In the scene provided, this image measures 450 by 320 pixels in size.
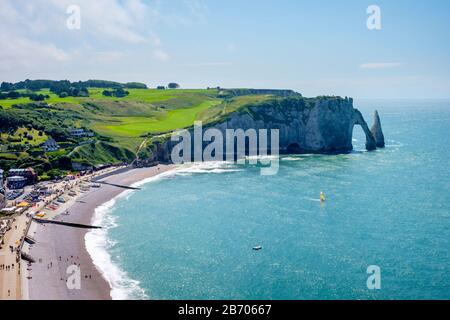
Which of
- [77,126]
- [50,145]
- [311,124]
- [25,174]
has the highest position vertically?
[77,126]

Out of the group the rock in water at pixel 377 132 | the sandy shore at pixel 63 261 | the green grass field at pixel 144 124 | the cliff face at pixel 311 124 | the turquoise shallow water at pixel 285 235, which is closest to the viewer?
the sandy shore at pixel 63 261

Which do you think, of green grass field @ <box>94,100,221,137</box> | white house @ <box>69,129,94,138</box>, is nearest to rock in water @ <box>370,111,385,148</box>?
green grass field @ <box>94,100,221,137</box>

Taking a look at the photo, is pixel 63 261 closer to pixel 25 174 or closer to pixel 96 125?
pixel 25 174

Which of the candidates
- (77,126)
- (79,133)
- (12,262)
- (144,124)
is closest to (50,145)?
(79,133)

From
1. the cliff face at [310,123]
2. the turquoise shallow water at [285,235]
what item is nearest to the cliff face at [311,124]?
the cliff face at [310,123]

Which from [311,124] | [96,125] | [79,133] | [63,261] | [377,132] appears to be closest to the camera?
[63,261]

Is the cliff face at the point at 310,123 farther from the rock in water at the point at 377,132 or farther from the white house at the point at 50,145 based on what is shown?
the white house at the point at 50,145

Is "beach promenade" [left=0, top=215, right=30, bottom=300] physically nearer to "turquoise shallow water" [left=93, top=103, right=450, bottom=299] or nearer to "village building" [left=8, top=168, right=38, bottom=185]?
"turquoise shallow water" [left=93, top=103, right=450, bottom=299]
